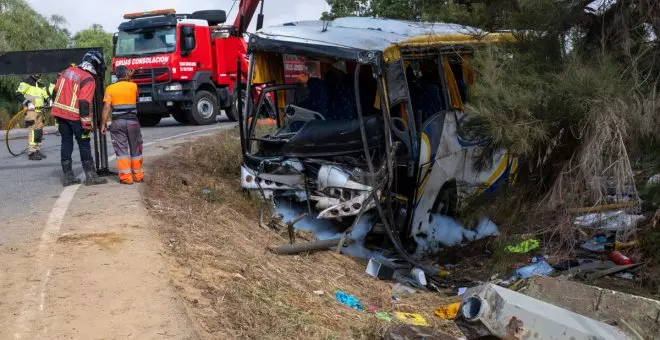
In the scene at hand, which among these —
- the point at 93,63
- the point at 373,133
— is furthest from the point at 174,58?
the point at 373,133

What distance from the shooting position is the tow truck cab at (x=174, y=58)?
1958 centimetres

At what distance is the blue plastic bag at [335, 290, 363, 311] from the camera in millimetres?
6527

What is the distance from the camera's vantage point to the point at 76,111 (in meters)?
9.08

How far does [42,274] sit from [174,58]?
14671 mm

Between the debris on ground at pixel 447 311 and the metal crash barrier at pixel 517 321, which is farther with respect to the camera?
the debris on ground at pixel 447 311

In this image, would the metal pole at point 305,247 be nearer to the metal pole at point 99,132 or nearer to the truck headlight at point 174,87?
the metal pole at point 99,132

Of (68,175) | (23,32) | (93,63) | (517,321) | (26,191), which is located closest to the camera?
(517,321)

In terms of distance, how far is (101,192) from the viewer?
8531mm

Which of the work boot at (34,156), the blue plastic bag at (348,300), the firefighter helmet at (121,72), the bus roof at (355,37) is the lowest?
the blue plastic bag at (348,300)

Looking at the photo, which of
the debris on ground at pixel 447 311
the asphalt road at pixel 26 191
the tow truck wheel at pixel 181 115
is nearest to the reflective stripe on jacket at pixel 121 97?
the asphalt road at pixel 26 191

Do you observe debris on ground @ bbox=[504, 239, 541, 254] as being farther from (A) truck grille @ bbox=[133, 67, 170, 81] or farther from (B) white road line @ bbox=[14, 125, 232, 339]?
(A) truck grille @ bbox=[133, 67, 170, 81]

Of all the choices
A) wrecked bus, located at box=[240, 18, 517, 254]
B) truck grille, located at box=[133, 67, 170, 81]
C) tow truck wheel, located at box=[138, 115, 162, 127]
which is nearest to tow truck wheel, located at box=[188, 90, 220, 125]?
truck grille, located at box=[133, 67, 170, 81]

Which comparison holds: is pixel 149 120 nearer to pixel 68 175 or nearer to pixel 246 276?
pixel 68 175

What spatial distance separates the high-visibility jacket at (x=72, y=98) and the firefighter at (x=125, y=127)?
9.2 inches
